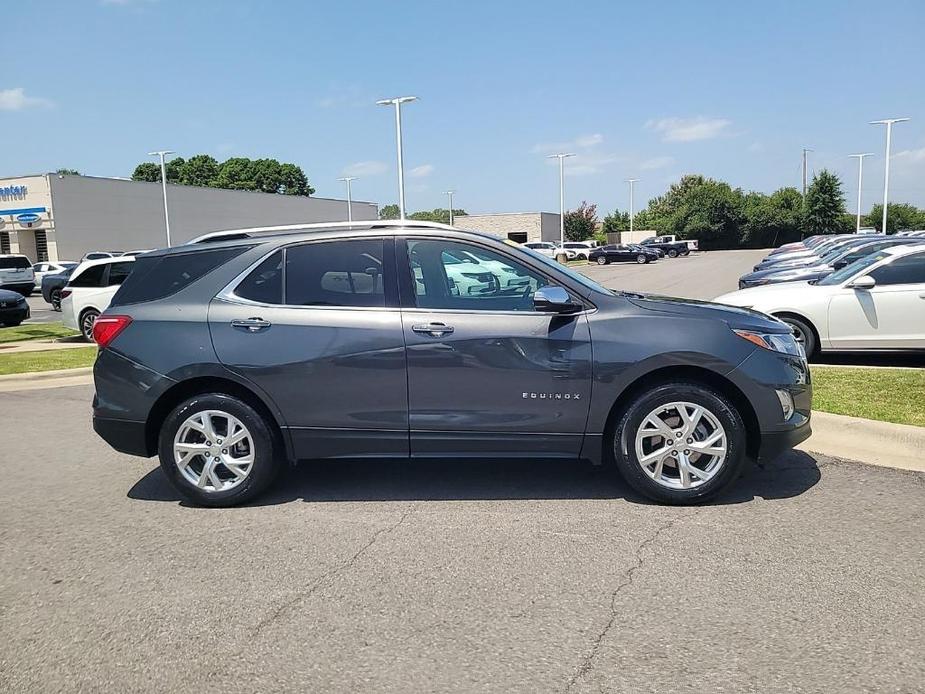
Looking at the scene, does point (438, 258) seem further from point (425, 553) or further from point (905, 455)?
point (905, 455)

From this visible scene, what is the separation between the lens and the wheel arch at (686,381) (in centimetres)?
491

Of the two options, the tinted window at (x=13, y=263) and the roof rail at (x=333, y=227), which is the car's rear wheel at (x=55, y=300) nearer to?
the tinted window at (x=13, y=263)

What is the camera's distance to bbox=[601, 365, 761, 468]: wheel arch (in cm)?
491

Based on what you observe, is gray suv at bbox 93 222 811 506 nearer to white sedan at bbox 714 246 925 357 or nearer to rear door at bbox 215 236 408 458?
rear door at bbox 215 236 408 458

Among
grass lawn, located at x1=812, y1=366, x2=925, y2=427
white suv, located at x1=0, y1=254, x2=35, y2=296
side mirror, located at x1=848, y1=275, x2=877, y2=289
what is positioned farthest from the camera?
white suv, located at x1=0, y1=254, x2=35, y2=296

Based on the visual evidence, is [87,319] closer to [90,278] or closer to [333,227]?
[90,278]

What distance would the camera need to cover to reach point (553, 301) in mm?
4742

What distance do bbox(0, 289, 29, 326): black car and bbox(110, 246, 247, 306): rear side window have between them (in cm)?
1494

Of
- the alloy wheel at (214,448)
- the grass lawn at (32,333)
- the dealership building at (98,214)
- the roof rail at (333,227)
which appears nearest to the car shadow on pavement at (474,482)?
the alloy wheel at (214,448)

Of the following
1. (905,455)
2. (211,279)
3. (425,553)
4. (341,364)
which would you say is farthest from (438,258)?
(905,455)

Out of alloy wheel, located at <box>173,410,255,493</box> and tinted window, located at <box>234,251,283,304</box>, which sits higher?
tinted window, located at <box>234,251,283,304</box>

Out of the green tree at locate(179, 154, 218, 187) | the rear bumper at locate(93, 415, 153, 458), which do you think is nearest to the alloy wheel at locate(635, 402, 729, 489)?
the rear bumper at locate(93, 415, 153, 458)

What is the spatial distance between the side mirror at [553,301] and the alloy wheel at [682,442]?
84 centimetres

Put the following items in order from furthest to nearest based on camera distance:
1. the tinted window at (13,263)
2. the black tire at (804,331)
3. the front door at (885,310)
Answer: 1. the tinted window at (13,263)
2. the black tire at (804,331)
3. the front door at (885,310)
